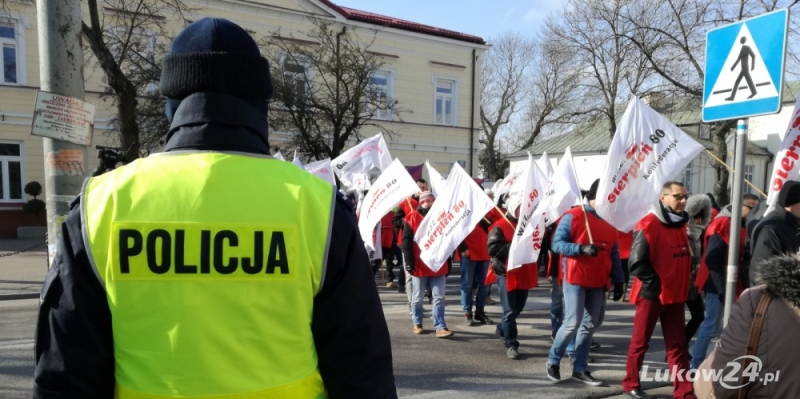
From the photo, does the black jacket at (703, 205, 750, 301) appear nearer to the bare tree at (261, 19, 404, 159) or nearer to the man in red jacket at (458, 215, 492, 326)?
the man in red jacket at (458, 215, 492, 326)

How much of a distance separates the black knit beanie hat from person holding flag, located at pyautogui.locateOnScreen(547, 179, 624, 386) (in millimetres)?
4435

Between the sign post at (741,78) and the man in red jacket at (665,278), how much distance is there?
96 cm

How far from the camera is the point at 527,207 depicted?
6930mm

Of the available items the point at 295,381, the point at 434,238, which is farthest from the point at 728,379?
the point at 434,238

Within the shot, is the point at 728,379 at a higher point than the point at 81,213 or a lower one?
lower

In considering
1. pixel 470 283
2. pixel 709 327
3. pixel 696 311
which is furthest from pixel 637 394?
pixel 470 283

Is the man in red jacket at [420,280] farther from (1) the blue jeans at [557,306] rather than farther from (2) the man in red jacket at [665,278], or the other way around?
(2) the man in red jacket at [665,278]

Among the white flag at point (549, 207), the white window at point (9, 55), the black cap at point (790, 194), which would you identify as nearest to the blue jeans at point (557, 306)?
the white flag at point (549, 207)

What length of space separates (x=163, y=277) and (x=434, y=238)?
19.9 ft

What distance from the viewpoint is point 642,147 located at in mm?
5559

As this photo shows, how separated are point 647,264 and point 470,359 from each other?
94.6 inches

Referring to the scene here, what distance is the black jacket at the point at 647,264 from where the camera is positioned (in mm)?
4883

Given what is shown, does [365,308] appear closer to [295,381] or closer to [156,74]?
[295,381]

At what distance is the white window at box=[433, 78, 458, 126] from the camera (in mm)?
28844
